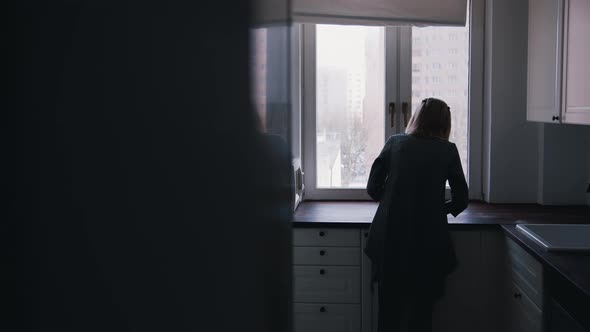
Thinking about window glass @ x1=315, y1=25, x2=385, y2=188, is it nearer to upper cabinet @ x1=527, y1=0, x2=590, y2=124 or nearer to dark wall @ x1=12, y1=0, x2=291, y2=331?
upper cabinet @ x1=527, y1=0, x2=590, y2=124

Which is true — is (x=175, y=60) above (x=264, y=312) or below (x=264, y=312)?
above

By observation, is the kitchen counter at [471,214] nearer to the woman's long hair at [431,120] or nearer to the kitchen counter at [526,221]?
the kitchen counter at [526,221]

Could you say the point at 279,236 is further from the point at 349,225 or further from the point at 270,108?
the point at 349,225

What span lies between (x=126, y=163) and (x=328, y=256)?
2.95 m

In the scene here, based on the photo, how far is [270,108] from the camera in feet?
1.34

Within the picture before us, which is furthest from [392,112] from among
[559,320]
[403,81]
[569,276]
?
[569,276]

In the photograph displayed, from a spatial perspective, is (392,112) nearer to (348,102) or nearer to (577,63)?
(348,102)

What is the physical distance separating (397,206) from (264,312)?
240 cm

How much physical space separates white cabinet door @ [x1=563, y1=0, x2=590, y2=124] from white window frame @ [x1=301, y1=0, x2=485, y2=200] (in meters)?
0.85

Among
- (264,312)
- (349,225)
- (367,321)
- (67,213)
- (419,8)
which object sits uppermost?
(419,8)

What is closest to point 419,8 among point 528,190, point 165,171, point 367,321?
point 528,190

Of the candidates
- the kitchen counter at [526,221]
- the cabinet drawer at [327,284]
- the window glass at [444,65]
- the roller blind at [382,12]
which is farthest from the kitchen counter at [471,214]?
the roller blind at [382,12]

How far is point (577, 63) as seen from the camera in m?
2.73

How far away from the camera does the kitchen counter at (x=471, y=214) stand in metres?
3.09
